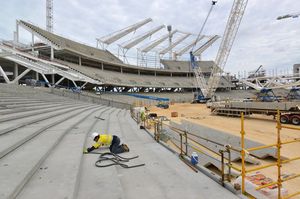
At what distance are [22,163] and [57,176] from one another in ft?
2.55

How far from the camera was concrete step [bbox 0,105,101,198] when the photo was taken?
2.92 meters

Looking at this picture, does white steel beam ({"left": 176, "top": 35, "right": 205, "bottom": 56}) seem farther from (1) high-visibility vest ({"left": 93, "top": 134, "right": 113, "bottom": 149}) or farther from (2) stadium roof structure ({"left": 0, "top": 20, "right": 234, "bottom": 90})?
(1) high-visibility vest ({"left": 93, "top": 134, "right": 113, "bottom": 149})

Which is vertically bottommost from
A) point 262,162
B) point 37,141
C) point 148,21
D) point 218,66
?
point 262,162

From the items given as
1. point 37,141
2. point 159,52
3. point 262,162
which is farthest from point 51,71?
point 159,52

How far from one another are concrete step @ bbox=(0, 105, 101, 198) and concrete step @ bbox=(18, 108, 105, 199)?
108mm

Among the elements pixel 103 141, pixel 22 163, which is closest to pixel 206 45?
pixel 103 141

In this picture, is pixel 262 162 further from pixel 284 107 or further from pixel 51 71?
pixel 51 71

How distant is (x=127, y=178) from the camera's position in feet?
12.6

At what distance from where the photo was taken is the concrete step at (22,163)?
2916mm

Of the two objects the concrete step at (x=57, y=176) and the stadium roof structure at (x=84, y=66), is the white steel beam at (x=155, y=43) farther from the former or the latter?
the concrete step at (x=57, y=176)

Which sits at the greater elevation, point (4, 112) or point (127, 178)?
point (4, 112)

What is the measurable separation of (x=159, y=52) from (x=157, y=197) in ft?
231

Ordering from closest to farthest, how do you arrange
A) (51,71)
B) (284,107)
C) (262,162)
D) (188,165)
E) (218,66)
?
(188,165) < (262,162) < (284,107) < (51,71) < (218,66)

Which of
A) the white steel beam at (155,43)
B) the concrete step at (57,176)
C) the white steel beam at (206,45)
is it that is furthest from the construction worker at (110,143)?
the white steel beam at (206,45)
